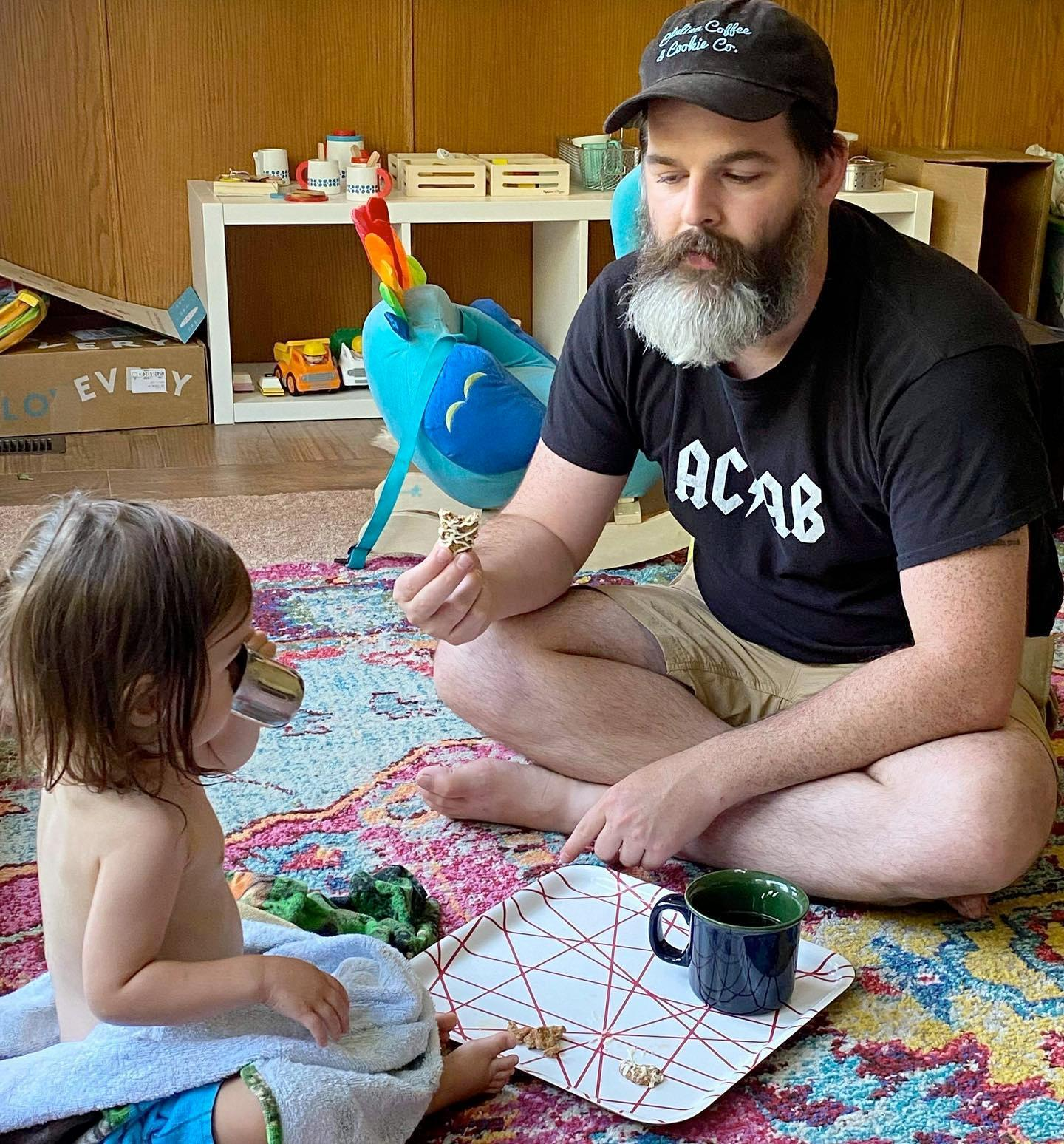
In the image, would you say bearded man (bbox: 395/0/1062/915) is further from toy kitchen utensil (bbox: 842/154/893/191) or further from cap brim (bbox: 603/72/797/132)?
toy kitchen utensil (bbox: 842/154/893/191)

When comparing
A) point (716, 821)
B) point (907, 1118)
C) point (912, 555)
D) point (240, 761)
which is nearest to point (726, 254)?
point (912, 555)

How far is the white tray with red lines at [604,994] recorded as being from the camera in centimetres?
108

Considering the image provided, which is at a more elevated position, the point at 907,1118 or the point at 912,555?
the point at 912,555

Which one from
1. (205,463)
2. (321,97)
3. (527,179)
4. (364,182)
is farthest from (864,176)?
(205,463)

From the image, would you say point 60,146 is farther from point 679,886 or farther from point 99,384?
point 679,886

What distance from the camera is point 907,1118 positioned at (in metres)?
1.05

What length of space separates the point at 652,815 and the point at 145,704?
1.75 ft

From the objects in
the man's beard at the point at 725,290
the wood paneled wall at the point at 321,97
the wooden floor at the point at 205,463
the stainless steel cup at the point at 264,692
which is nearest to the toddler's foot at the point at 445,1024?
the stainless steel cup at the point at 264,692

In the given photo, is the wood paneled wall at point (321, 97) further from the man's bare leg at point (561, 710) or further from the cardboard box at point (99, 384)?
the man's bare leg at point (561, 710)

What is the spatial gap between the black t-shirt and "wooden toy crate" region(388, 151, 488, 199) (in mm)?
1717

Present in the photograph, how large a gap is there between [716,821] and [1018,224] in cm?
259

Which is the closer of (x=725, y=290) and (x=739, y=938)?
(x=739, y=938)

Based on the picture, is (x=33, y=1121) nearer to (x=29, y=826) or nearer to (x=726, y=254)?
(x=29, y=826)

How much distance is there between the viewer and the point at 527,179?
317 centimetres
